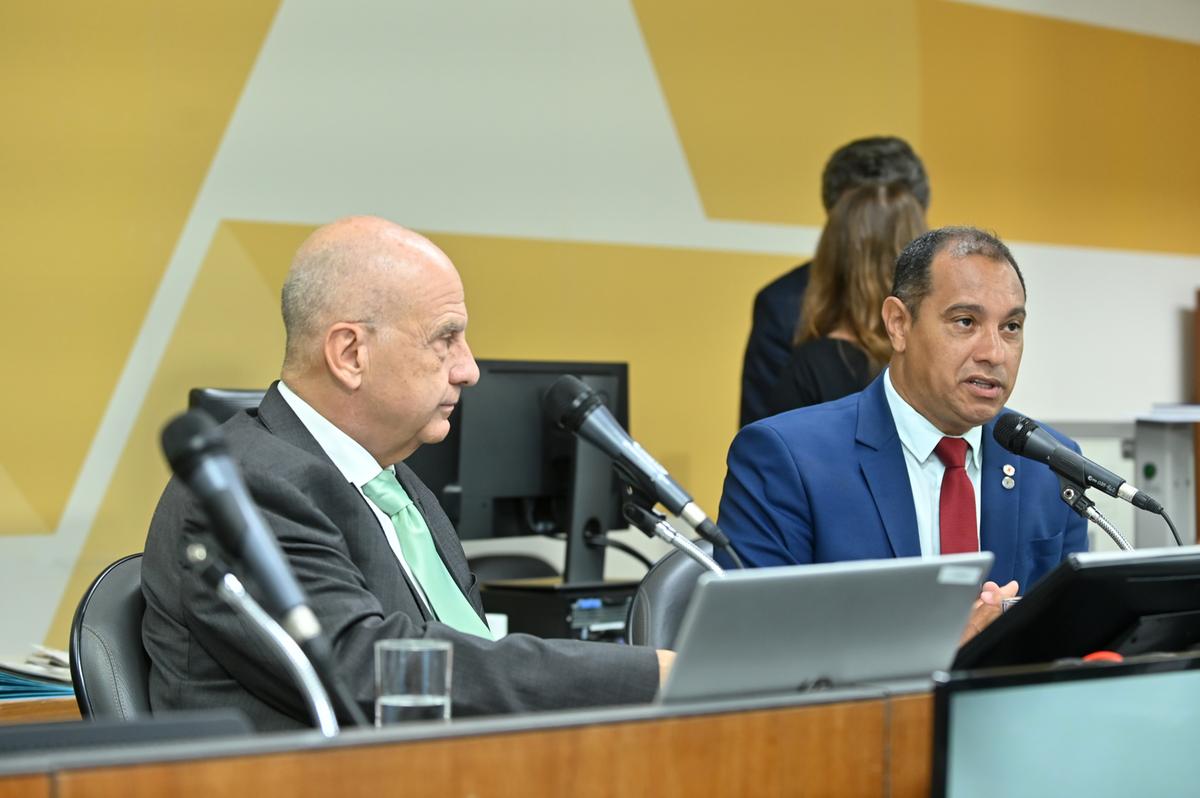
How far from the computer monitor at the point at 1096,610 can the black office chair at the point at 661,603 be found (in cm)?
78

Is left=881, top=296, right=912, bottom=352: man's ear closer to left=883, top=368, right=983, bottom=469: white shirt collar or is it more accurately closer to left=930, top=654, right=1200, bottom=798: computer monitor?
left=883, top=368, right=983, bottom=469: white shirt collar

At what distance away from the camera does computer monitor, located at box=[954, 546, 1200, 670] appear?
1610 millimetres

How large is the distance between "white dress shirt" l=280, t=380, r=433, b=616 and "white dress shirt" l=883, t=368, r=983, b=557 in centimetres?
95

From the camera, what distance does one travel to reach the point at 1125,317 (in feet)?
19.7

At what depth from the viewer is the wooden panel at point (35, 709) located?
8.06 ft

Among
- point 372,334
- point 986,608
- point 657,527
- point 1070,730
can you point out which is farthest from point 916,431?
point 1070,730

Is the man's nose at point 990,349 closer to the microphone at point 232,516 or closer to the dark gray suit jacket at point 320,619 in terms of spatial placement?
the dark gray suit jacket at point 320,619

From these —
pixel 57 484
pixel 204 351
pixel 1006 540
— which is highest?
pixel 204 351

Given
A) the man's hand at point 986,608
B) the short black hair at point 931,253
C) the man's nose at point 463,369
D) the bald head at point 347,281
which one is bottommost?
the man's hand at point 986,608

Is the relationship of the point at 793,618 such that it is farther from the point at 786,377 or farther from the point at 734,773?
the point at 786,377

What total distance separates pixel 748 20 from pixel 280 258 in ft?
6.23

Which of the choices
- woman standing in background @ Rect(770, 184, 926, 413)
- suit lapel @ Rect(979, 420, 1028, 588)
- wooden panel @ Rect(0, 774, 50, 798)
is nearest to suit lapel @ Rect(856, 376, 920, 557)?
suit lapel @ Rect(979, 420, 1028, 588)

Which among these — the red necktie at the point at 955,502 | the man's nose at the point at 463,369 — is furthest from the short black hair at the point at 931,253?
the man's nose at the point at 463,369

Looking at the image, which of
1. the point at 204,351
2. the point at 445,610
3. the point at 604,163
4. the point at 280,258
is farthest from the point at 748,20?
the point at 445,610
